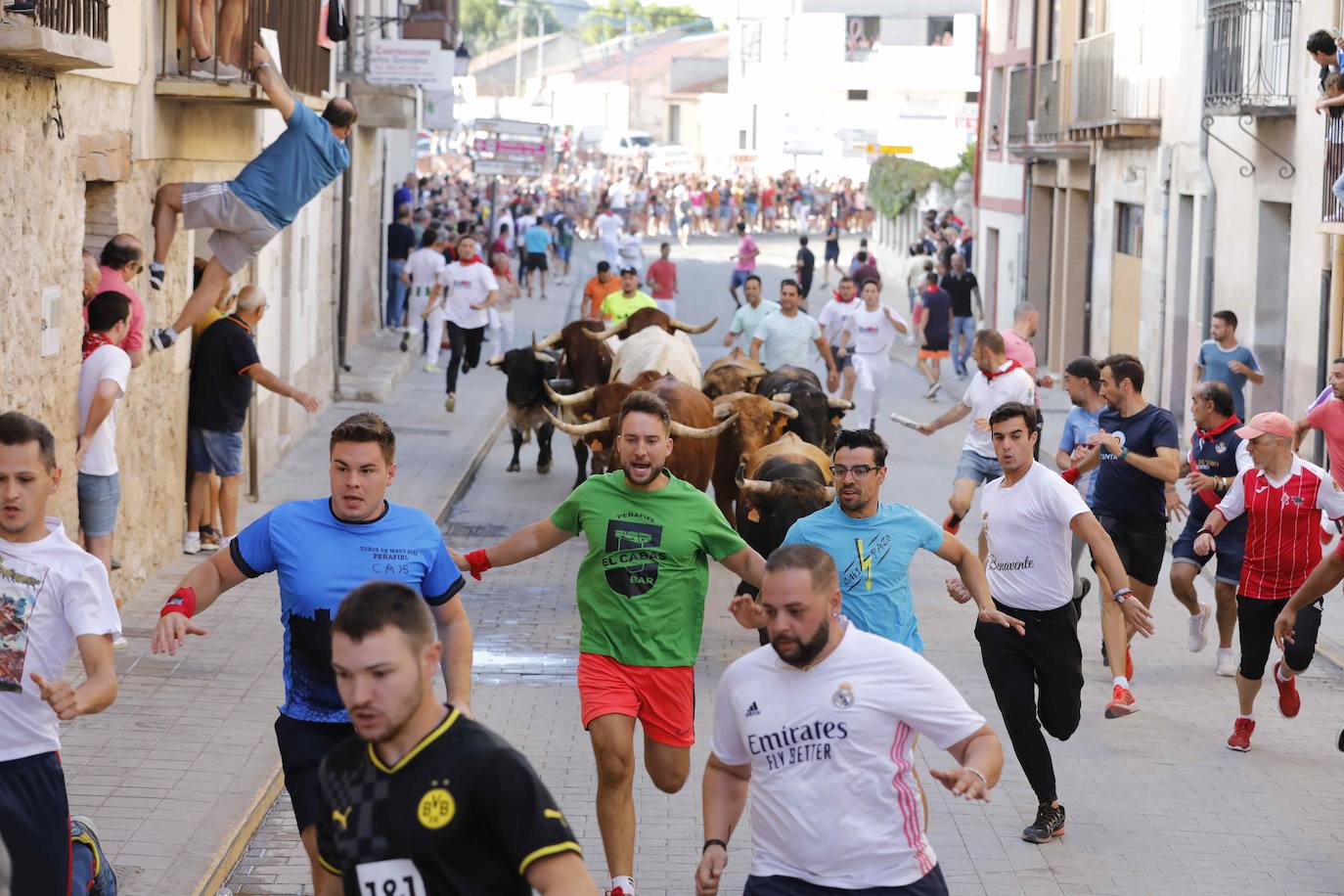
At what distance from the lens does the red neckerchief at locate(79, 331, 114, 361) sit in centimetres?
1177

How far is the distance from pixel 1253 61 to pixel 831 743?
18156 millimetres

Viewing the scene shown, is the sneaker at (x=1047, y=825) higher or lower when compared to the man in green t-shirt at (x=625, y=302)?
lower

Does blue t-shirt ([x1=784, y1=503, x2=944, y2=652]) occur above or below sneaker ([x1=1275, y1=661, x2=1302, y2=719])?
above

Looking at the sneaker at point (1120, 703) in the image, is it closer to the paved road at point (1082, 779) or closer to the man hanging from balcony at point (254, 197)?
the paved road at point (1082, 779)

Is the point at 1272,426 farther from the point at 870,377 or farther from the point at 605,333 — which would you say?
the point at 870,377

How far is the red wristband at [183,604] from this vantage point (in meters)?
6.19

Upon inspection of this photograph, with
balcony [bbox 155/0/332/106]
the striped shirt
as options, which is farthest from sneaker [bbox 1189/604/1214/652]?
balcony [bbox 155/0/332/106]

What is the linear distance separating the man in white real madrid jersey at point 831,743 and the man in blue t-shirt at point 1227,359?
42.7ft

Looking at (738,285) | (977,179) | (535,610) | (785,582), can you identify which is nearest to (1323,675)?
(535,610)

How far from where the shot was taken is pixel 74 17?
10695mm

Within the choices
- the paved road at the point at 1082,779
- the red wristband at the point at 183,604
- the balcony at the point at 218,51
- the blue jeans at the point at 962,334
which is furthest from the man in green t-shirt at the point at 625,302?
the red wristband at the point at 183,604

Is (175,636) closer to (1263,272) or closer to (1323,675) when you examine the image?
(1323,675)

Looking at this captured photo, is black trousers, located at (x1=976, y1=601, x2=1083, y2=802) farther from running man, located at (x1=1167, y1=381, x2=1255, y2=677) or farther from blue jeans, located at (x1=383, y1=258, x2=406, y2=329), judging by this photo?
blue jeans, located at (x1=383, y1=258, x2=406, y2=329)

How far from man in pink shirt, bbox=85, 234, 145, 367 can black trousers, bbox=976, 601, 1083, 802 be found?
5.99 metres
